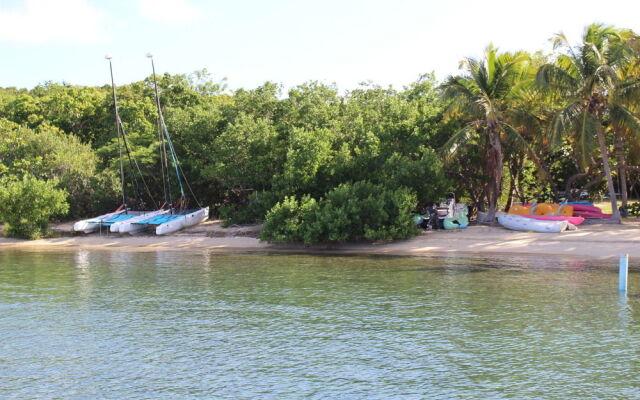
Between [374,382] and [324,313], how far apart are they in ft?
16.7

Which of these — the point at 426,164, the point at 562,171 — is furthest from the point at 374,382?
the point at 562,171

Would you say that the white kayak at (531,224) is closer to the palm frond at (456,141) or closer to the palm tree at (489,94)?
the palm tree at (489,94)

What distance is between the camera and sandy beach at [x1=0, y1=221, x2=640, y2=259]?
24281 millimetres

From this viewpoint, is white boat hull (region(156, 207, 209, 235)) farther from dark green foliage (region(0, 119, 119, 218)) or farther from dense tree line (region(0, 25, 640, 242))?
dark green foliage (region(0, 119, 119, 218))

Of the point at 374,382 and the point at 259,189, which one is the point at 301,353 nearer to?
the point at 374,382

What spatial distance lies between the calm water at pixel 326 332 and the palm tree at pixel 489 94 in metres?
7.07

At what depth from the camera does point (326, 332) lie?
45.4 ft

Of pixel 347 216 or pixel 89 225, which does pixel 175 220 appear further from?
pixel 347 216

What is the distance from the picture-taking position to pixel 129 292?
18.9 metres

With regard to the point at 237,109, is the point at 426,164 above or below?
below

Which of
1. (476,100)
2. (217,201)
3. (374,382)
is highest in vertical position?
(476,100)

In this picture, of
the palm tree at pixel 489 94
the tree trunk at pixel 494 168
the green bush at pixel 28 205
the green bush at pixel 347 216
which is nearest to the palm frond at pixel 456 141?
the palm tree at pixel 489 94

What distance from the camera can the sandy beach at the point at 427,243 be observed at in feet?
79.7

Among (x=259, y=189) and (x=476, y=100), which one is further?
(x=259, y=189)
